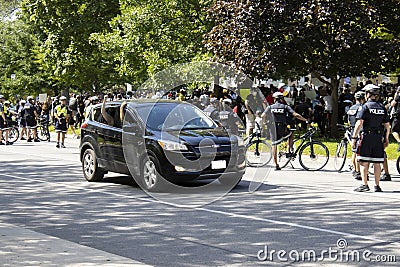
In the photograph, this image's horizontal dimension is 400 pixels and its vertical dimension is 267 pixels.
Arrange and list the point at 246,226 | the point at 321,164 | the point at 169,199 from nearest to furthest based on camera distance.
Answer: the point at 246,226 < the point at 169,199 < the point at 321,164

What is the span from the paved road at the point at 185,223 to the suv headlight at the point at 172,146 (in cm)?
87

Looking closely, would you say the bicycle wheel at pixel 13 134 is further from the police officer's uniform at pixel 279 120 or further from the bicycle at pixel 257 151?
the police officer's uniform at pixel 279 120

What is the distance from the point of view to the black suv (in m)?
12.7

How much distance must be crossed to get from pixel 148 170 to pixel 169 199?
93 centimetres

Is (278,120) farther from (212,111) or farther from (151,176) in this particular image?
(151,176)

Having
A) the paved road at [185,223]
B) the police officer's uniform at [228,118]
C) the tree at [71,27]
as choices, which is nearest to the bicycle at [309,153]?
the paved road at [185,223]

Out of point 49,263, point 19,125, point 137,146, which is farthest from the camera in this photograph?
point 19,125

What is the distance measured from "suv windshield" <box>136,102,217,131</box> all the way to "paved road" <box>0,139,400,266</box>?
53.5 inches

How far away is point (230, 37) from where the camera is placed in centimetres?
2541

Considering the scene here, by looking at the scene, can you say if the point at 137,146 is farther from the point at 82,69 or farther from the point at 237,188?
the point at 82,69

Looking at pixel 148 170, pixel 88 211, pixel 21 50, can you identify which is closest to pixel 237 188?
pixel 148 170

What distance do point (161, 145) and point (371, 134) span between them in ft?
12.7

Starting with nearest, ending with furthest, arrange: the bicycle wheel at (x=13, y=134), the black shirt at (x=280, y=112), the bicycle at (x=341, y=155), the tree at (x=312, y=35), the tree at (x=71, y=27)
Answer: the bicycle at (x=341, y=155)
the black shirt at (x=280, y=112)
the tree at (x=312, y=35)
the bicycle wheel at (x=13, y=134)
the tree at (x=71, y=27)

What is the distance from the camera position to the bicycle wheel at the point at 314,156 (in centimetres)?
1709
